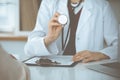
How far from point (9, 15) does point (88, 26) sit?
58 centimetres

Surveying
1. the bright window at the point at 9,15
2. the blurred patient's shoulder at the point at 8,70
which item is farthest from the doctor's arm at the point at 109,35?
the blurred patient's shoulder at the point at 8,70

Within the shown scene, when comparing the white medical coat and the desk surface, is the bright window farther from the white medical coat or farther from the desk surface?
the desk surface

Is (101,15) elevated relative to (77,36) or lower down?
elevated

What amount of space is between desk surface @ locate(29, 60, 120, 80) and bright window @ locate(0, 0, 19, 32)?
0.79 metres

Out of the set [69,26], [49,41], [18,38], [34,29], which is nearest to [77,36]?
[69,26]

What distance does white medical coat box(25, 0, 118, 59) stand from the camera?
5.13 feet

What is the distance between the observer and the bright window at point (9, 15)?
69.8 inches

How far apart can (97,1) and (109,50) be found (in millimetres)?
377

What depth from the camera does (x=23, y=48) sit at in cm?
173

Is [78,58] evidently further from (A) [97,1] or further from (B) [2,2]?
(B) [2,2]

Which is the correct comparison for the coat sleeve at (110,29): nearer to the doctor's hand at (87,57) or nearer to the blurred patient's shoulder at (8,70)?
the doctor's hand at (87,57)

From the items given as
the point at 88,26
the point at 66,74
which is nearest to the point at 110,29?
the point at 88,26

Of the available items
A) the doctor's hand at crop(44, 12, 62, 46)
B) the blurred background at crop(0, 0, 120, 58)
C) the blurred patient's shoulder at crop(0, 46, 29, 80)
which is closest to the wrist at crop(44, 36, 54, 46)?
the doctor's hand at crop(44, 12, 62, 46)

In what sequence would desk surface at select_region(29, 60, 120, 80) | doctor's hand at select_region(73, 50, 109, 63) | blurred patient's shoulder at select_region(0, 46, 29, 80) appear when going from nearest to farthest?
blurred patient's shoulder at select_region(0, 46, 29, 80), desk surface at select_region(29, 60, 120, 80), doctor's hand at select_region(73, 50, 109, 63)
